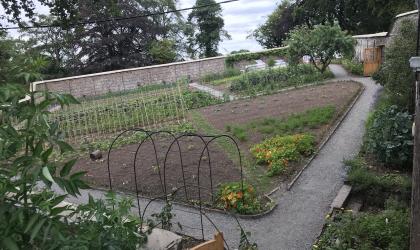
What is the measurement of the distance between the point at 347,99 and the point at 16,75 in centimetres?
1397

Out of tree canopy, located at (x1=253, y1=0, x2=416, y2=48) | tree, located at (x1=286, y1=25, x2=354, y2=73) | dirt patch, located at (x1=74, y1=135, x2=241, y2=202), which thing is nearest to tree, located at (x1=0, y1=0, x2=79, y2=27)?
dirt patch, located at (x1=74, y1=135, x2=241, y2=202)

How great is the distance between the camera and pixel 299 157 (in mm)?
9156

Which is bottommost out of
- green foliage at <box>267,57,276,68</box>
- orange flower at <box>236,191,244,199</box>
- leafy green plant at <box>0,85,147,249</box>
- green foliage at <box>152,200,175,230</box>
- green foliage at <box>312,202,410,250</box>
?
orange flower at <box>236,191,244,199</box>

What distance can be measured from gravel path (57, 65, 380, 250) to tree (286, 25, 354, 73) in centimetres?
1061

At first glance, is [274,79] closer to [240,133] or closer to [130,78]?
[130,78]

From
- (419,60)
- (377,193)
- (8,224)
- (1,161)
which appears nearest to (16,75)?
(1,161)

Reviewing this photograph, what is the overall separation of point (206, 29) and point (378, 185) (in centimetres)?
3000

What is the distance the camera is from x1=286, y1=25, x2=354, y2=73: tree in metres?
19.3

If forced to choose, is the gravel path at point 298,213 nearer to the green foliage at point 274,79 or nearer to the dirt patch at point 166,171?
the dirt patch at point 166,171

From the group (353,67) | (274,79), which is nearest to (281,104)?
(274,79)

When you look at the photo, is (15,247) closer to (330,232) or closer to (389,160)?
(330,232)

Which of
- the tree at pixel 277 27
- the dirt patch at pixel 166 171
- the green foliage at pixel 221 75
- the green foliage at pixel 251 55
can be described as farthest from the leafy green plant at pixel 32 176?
the tree at pixel 277 27

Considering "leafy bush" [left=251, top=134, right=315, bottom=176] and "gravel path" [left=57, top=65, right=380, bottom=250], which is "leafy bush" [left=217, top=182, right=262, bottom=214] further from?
"leafy bush" [left=251, top=134, right=315, bottom=176]

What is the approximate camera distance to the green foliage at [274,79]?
61.9ft
